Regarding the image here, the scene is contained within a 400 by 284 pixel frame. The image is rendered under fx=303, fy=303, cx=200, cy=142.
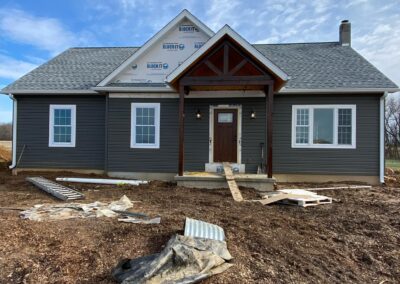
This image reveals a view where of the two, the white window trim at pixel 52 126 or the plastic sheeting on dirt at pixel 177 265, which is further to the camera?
the white window trim at pixel 52 126

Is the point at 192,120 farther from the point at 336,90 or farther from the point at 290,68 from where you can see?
the point at 336,90

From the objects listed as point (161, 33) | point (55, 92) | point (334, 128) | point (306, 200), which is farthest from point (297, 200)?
point (55, 92)

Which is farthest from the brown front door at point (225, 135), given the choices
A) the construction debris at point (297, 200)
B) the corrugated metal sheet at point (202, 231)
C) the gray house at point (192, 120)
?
the corrugated metal sheet at point (202, 231)

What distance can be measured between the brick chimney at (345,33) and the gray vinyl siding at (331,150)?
444cm

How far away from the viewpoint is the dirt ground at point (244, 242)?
139 inches

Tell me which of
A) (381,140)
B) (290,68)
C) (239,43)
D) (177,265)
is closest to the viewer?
(177,265)

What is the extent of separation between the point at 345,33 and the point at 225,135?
7.68 metres

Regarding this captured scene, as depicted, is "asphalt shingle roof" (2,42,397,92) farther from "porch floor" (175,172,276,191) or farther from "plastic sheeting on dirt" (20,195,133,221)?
"plastic sheeting on dirt" (20,195,133,221)

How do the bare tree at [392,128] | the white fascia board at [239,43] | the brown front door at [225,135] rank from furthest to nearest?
the bare tree at [392,128] → the brown front door at [225,135] → the white fascia board at [239,43]

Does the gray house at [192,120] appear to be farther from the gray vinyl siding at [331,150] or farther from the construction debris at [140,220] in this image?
the construction debris at [140,220]

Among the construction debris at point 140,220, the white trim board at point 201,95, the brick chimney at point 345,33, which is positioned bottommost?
the construction debris at point 140,220

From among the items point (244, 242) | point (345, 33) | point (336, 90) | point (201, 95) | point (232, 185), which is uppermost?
point (345, 33)

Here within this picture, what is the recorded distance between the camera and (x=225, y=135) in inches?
430

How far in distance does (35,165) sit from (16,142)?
45.6 inches
